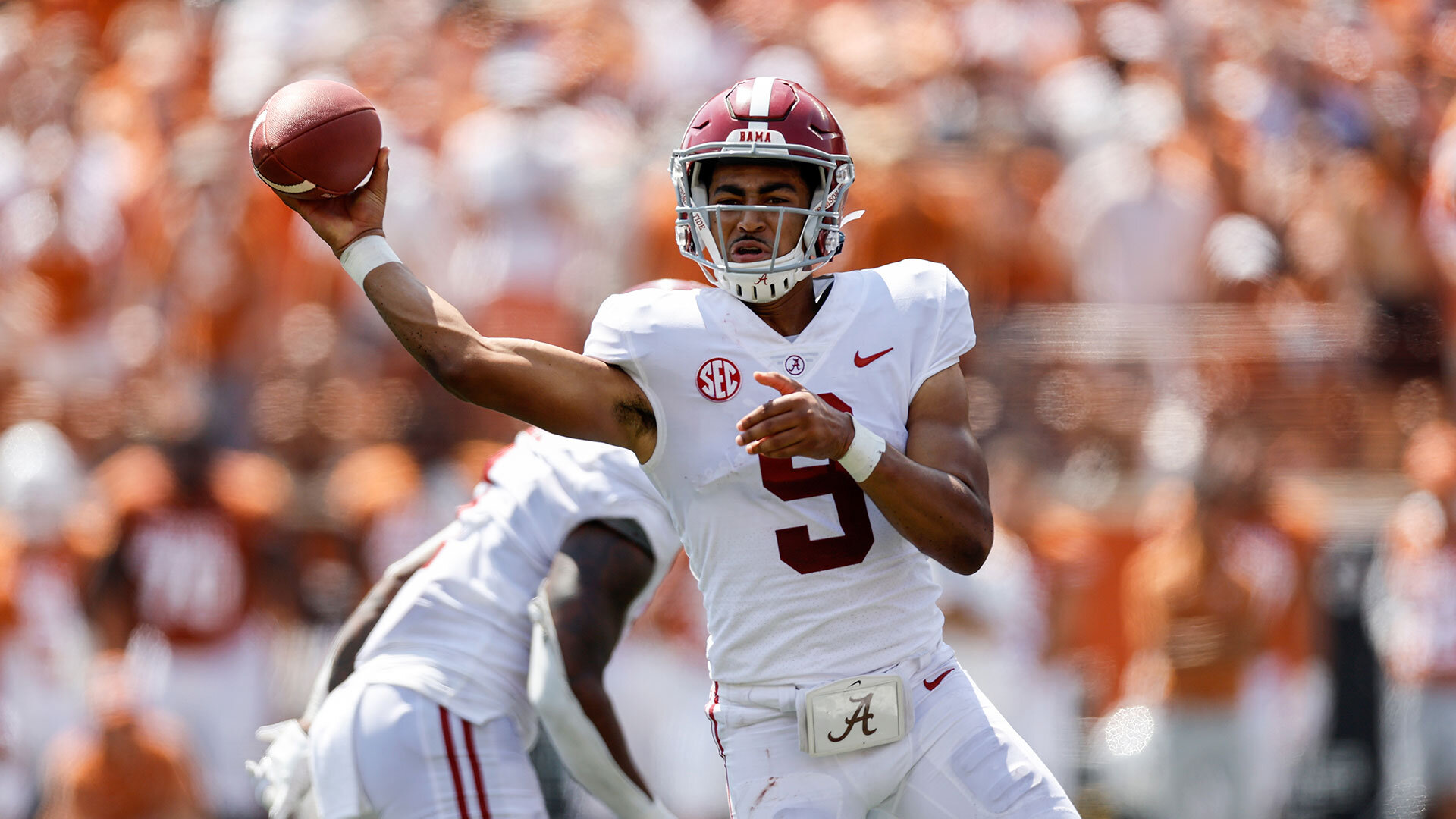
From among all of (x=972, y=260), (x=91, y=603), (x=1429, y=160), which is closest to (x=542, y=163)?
(x=972, y=260)

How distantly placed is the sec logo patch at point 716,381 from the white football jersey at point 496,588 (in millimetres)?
909

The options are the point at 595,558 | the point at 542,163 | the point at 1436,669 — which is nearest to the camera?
the point at 595,558

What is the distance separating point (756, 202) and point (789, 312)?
22 cm

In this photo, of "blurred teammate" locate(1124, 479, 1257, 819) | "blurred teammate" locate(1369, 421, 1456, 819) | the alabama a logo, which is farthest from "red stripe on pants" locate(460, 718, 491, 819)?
"blurred teammate" locate(1369, 421, 1456, 819)

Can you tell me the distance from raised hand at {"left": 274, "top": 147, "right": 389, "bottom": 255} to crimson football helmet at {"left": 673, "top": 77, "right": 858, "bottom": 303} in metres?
0.59

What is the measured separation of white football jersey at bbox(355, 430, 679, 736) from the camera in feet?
13.4

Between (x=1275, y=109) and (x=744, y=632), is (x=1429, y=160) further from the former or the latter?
(x=744, y=632)

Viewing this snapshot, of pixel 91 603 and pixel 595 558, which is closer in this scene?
pixel 595 558

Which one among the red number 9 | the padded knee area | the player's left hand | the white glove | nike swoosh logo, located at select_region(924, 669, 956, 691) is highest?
the player's left hand

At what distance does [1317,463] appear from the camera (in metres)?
7.58

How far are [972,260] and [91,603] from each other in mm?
3906

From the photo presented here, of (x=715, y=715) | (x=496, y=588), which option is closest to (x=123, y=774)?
(x=496, y=588)

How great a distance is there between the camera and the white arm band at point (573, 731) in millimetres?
4008

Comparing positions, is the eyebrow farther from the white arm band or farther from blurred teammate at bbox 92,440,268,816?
blurred teammate at bbox 92,440,268,816
